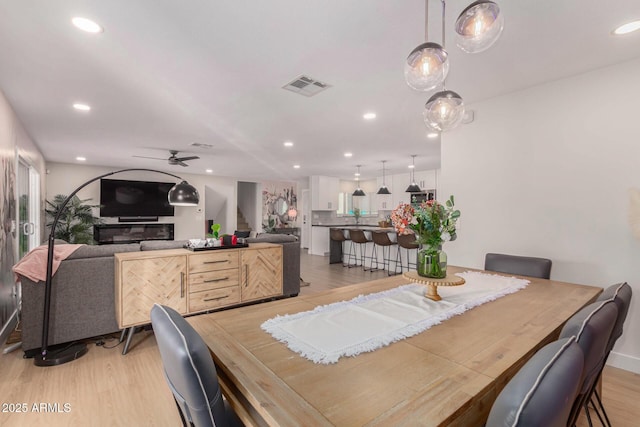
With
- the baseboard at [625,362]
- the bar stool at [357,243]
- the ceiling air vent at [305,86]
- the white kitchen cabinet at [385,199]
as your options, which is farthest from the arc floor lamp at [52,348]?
the white kitchen cabinet at [385,199]

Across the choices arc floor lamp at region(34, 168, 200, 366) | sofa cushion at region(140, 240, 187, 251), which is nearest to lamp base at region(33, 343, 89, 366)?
arc floor lamp at region(34, 168, 200, 366)

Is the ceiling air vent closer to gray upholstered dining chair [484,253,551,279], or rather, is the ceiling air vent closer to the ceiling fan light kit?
the ceiling fan light kit

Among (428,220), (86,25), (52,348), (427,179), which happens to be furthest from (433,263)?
(427,179)

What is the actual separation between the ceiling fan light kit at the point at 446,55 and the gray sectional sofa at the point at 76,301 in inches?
122

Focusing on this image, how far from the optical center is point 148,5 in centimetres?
173

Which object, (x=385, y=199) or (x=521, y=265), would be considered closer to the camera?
(x=521, y=265)

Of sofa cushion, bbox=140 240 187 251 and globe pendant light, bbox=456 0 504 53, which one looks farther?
sofa cushion, bbox=140 240 187 251

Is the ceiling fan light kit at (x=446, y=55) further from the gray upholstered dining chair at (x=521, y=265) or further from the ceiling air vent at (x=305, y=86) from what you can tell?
the gray upholstered dining chair at (x=521, y=265)

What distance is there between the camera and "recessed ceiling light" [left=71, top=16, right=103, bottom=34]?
1867mm

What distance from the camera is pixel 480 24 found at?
4.19ft

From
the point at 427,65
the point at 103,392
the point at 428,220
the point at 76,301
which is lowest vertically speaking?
the point at 103,392

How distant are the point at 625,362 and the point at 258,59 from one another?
3921 mm

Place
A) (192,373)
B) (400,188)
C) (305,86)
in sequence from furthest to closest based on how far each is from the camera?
(400,188), (305,86), (192,373)

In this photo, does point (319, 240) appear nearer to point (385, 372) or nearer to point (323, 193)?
point (323, 193)
